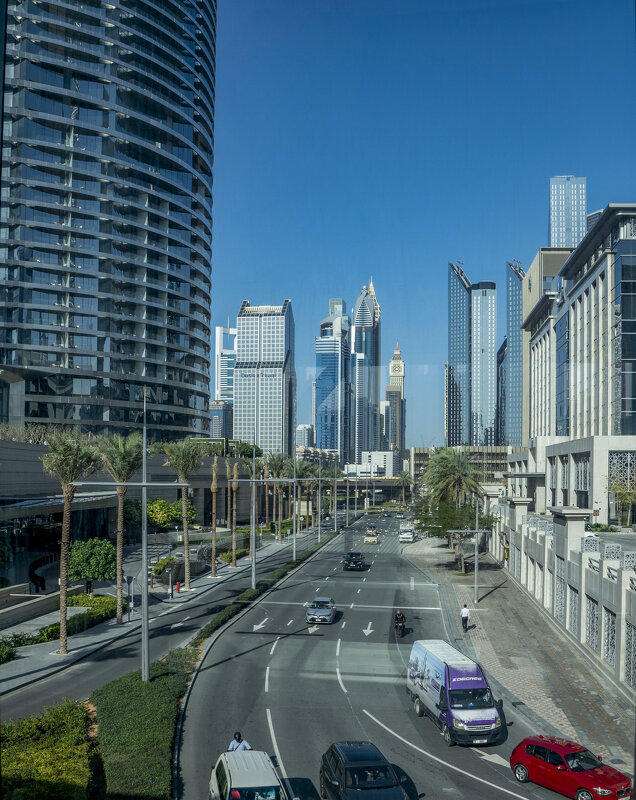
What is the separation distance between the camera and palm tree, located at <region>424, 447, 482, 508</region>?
2751 inches

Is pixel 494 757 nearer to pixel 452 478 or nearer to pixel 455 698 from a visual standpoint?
pixel 455 698

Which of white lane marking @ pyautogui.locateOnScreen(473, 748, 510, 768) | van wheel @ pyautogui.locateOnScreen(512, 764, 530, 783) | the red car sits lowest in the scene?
white lane marking @ pyautogui.locateOnScreen(473, 748, 510, 768)

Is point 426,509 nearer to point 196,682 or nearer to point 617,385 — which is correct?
point 617,385

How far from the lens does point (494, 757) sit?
769 inches

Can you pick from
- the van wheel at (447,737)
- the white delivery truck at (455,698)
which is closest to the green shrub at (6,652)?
the white delivery truck at (455,698)

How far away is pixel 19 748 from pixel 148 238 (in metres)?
85.7

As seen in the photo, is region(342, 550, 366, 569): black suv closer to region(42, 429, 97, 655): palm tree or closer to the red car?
region(42, 429, 97, 655): palm tree

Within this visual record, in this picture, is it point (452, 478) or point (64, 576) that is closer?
point (64, 576)

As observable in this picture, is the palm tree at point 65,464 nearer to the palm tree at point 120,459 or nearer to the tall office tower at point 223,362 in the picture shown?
the palm tree at point 120,459

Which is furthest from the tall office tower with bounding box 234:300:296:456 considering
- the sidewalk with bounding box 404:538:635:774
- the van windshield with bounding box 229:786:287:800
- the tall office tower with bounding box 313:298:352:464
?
the van windshield with bounding box 229:786:287:800

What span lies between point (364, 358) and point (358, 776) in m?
142

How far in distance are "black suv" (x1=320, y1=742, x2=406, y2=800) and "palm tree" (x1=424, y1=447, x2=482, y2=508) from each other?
54070 mm

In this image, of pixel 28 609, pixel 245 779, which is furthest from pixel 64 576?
pixel 245 779

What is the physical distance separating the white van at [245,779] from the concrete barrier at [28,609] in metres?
23.7
